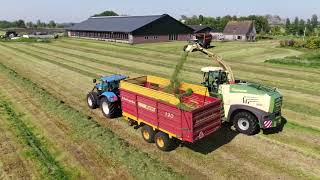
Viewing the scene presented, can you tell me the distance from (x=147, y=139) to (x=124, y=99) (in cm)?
229

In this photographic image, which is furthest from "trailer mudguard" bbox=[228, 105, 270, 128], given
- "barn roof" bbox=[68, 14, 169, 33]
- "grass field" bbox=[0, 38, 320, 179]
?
"barn roof" bbox=[68, 14, 169, 33]

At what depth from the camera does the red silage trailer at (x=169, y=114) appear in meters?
11.2

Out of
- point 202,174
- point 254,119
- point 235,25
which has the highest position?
point 235,25

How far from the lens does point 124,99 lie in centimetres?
1416

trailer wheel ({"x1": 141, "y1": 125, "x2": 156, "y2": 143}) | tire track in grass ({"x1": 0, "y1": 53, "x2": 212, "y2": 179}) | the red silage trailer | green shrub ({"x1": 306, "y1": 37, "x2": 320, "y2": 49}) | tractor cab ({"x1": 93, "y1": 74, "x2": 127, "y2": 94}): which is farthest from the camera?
green shrub ({"x1": 306, "y1": 37, "x2": 320, "y2": 49})

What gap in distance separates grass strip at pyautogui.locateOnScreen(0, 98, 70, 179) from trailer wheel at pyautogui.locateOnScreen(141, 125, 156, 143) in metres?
3.54

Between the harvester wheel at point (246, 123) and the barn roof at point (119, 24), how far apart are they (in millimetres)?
47713

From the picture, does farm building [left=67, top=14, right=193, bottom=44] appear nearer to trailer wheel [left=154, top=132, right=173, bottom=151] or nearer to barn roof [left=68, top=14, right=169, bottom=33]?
barn roof [left=68, top=14, right=169, bottom=33]

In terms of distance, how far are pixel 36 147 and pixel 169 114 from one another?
5.41 meters

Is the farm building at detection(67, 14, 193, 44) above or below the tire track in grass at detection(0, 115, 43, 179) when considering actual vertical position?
above

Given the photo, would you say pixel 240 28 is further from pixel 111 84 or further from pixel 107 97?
pixel 107 97

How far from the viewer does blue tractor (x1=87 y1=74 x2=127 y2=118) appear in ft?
50.4

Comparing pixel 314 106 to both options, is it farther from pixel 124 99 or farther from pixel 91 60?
pixel 91 60

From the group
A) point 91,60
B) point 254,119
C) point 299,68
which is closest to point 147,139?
point 254,119
